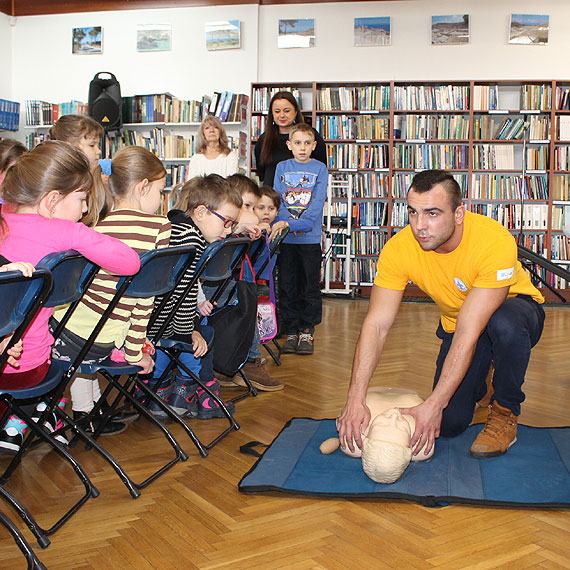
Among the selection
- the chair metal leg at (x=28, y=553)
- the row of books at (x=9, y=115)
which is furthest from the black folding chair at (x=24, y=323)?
the row of books at (x=9, y=115)

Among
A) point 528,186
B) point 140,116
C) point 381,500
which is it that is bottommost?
point 381,500

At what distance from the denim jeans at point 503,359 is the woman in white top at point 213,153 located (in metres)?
3.19

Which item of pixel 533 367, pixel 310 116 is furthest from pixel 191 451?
pixel 310 116

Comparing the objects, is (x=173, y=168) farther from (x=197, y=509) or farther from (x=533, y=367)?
(x=197, y=509)

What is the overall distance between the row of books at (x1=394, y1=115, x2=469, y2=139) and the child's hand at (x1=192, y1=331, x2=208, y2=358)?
18.3 ft

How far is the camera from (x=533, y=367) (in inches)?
151

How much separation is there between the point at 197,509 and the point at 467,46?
22.5 feet

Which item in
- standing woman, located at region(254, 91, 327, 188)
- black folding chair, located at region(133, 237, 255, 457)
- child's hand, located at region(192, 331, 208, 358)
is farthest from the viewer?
standing woman, located at region(254, 91, 327, 188)

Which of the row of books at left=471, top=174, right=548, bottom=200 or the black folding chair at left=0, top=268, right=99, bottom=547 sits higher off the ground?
the row of books at left=471, top=174, right=548, bottom=200

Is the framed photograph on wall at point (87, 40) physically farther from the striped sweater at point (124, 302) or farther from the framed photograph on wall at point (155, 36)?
the striped sweater at point (124, 302)

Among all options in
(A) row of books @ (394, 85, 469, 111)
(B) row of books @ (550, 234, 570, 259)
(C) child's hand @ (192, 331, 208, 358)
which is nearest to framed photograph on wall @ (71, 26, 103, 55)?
(A) row of books @ (394, 85, 469, 111)

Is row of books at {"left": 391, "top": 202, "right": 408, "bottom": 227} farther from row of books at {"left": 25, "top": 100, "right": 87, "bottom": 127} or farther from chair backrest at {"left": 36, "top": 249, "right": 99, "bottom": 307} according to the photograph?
chair backrest at {"left": 36, "top": 249, "right": 99, "bottom": 307}

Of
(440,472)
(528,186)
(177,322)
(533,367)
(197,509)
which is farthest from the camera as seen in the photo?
(528,186)

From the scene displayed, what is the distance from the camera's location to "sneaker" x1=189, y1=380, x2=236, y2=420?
274 centimetres
